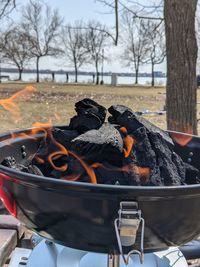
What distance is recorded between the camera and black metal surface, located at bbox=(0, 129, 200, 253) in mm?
945

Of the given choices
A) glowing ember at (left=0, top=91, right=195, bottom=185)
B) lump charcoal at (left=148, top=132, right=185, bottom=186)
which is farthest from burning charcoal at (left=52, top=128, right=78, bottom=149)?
lump charcoal at (left=148, top=132, right=185, bottom=186)

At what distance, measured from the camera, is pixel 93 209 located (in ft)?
3.23

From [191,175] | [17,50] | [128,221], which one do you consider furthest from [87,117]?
[17,50]

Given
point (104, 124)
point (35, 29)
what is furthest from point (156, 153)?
point (35, 29)

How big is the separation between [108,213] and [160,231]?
178mm

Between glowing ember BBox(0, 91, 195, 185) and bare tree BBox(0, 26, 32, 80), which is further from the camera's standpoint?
bare tree BBox(0, 26, 32, 80)

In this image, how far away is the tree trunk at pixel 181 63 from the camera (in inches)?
125

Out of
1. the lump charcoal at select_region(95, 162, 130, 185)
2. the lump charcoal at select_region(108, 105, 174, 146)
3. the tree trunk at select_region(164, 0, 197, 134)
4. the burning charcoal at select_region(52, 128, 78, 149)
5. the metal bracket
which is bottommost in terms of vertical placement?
the metal bracket

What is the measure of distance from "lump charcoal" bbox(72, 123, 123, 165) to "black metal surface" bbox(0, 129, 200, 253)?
10.4 inches

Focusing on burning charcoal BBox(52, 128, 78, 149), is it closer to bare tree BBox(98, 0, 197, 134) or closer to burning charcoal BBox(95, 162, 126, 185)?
burning charcoal BBox(95, 162, 126, 185)

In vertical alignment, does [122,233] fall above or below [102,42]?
below

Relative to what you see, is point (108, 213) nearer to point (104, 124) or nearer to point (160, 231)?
point (160, 231)

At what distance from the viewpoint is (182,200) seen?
38.9 inches

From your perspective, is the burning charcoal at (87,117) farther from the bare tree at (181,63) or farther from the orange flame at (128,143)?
the bare tree at (181,63)
